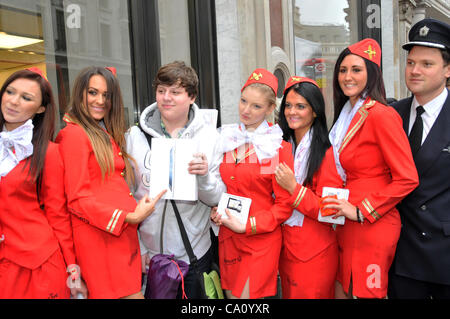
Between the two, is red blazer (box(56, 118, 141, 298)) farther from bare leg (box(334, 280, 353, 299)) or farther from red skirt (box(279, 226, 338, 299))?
bare leg (box(334, 280, 353, 299))

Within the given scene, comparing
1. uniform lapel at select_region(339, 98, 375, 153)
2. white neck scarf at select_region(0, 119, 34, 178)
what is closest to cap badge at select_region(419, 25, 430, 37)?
uniform lapel at select_region(339, 98, 375, 153)

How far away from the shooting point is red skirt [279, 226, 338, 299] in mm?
2559

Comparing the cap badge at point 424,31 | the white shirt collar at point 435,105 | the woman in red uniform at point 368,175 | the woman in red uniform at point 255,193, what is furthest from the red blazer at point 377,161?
the cap badge at point 424,31

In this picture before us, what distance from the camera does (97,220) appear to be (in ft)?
6.95

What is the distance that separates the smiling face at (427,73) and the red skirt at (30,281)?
2467 mm

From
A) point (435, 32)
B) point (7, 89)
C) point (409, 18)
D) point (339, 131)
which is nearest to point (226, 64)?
point (339, 131)

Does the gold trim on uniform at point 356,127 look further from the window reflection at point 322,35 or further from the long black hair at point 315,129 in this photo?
the window reflection at point 322,35

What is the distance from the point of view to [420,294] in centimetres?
251

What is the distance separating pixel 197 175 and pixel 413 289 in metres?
1.61

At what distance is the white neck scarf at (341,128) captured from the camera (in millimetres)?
2664

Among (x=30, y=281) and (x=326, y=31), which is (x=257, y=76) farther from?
(x=326, y=31)

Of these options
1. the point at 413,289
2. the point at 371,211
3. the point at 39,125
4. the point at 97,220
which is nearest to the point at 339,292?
the point at 413,289
